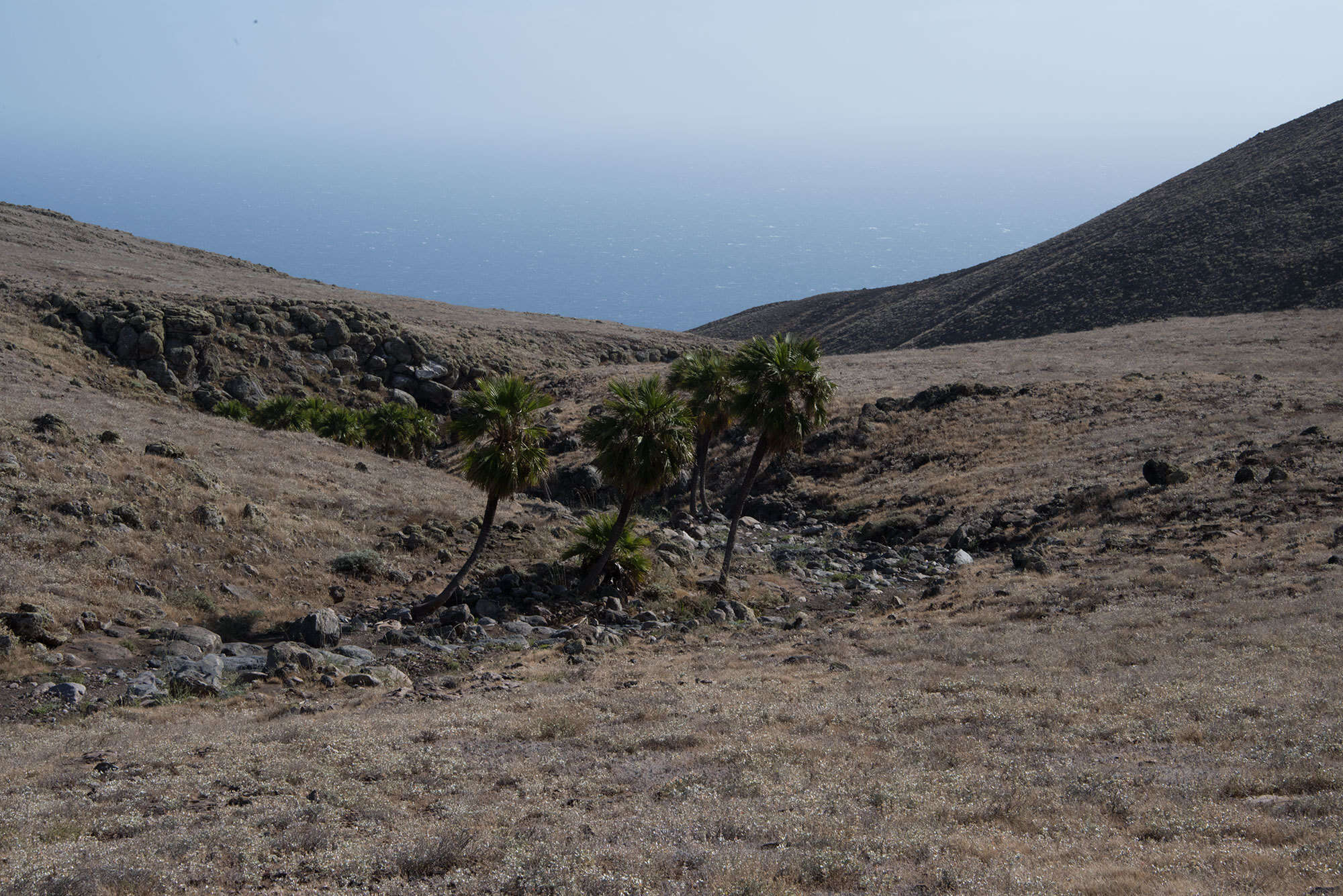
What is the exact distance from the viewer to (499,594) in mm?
21188

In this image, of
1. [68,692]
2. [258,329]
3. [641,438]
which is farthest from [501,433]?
[258,329]

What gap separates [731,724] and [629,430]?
10.4 meters

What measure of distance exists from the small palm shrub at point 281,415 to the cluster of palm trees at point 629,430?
18205 millimetres

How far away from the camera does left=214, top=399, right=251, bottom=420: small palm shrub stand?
37156 mm

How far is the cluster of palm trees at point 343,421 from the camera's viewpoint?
36.5m

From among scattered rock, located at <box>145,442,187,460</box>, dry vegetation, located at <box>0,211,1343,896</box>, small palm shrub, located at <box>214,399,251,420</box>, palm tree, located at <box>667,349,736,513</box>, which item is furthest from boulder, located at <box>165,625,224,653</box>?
small palm shrub, located at <box>214,399,251,420</box>

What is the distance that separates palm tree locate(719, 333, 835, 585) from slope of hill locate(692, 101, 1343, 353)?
1776 inches

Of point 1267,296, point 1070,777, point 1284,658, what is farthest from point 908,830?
point 1267,296

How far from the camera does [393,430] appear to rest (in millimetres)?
38312

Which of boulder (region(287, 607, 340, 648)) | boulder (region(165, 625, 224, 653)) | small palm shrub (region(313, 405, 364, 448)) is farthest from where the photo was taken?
small palm shrub (region(313, 405, 364, 448))

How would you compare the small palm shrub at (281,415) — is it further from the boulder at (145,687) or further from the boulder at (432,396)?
the boulder at (145,687)

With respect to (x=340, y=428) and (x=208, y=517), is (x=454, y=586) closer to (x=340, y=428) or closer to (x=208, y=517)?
(x=208, y=517)

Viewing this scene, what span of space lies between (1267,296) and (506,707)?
Answer: 6170cm

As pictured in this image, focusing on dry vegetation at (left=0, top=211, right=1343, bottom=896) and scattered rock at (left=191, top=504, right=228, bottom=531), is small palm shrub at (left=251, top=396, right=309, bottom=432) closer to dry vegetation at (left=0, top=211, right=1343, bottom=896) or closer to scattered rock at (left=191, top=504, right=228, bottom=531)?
dry vegetation at (left=0, top=211, right=1343, bottom=896)
